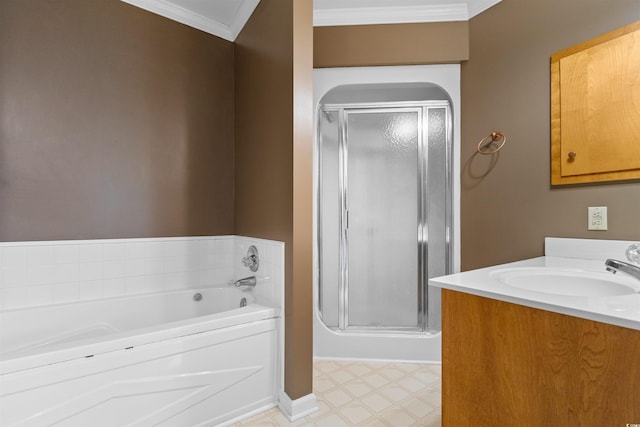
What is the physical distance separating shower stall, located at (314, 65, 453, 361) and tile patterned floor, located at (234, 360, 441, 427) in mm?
307

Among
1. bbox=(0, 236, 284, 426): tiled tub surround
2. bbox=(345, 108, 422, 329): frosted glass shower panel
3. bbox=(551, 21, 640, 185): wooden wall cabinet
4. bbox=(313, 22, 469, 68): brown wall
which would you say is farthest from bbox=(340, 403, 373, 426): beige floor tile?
bbox=(313, 22, 469, 68): brown wall

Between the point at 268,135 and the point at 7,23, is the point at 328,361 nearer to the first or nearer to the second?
the point at 268,135

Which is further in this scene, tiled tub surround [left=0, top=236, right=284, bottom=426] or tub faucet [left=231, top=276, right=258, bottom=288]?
tub faucet [left=231, top=276, right=258, bottom=288]

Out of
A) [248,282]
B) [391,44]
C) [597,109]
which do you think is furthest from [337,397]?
[391,44]

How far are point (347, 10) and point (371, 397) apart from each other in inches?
103

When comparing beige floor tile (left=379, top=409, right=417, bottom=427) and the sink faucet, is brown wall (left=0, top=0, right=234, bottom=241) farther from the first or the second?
the sink faucet

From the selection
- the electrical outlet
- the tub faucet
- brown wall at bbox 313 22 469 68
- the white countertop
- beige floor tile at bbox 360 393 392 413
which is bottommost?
beige floor tile at bbox 360 393 392 413

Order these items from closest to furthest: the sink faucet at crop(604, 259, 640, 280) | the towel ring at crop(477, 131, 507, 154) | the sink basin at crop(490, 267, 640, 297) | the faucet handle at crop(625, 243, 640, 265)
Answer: the sink faucet at crop(604, 259, 640, 280), the sink basin at crop(490, 267, 640, 297), the faucet handle at crop(625, 243, 640, 265), the towel ring at crop(477, 131, 507, 154)

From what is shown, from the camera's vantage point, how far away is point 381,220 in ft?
8.83

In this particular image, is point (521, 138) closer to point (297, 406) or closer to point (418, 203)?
point (418, 203)

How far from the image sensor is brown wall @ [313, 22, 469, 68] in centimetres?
227

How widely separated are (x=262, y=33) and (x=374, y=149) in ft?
3.96

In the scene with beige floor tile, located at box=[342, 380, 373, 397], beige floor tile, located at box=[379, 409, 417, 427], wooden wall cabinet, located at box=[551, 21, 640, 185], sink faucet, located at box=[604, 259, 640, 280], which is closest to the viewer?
sink faucet, located at box=[604, 259, 640, 280]

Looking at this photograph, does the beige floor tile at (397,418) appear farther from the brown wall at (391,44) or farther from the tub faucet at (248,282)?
the brown wall at (391,44)
